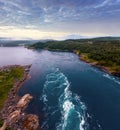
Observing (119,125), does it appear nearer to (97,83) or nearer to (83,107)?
(83,107)

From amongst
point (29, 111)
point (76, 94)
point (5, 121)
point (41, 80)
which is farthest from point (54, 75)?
point (5, 121)

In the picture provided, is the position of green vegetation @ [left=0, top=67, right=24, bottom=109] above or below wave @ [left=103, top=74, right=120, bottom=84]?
above

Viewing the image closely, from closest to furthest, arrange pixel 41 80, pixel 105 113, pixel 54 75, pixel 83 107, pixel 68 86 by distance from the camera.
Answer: pixel 105 113, pixel 83 107, pixel 68 86, pixel 41 80, pixel 54 75

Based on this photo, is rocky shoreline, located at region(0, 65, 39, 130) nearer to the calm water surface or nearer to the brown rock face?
the brown rock face

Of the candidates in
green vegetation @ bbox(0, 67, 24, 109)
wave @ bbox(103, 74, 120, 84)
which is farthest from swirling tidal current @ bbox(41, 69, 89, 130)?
wave @ bbox(103, 74, 120, 84)

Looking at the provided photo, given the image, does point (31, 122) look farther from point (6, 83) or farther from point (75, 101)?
point (6, 83)

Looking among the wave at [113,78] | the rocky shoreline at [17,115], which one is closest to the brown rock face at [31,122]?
the rocky shoreline at [17,115]

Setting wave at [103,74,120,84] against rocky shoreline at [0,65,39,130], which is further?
wave at [103,74,120,84]

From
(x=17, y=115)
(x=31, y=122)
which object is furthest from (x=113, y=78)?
(x=17, y=115)
